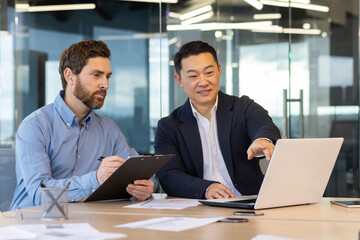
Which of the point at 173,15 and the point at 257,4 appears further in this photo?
the point at 173,15

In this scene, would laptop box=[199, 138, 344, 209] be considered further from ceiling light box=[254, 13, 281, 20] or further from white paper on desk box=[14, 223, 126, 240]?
ceiling light box=[254, 13, 281, 20]

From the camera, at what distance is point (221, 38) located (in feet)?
16.5

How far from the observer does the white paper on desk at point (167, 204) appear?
2.17 m

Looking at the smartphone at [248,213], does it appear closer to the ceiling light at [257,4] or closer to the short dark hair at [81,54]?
the short dark hair at [81,54]

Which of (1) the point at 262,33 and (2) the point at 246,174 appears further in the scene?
(1) the point at 262,33

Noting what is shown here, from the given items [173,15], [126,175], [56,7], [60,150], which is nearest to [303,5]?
[173,15]

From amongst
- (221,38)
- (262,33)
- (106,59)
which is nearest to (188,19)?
(221,38)

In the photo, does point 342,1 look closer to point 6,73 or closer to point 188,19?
point 188,19

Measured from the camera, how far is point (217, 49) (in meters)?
5.02

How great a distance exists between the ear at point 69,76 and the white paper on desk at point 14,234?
52.9 inches

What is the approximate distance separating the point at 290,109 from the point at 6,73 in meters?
2.63

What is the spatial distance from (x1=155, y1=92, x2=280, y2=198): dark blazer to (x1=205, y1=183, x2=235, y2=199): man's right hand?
13.7 inches

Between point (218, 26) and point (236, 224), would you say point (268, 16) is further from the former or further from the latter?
point (236, 224)

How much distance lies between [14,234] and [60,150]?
3.71ft
